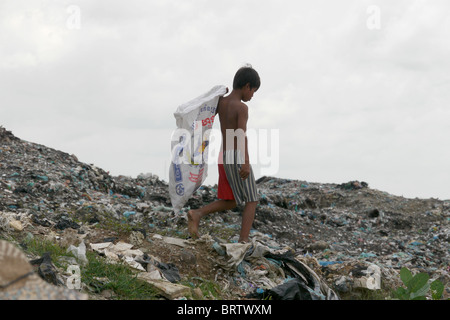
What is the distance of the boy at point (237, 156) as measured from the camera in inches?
209

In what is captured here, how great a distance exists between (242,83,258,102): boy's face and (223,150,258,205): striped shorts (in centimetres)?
62

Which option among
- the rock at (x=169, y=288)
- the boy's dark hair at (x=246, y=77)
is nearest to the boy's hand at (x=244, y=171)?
the boy's dark hair at (x=246, y=77)

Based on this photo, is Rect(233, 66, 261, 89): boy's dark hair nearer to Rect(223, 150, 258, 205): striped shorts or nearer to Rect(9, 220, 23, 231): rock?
Rect(223, 150, 258, 205): striped shorts

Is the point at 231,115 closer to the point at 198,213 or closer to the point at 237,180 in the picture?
the point at 237,180

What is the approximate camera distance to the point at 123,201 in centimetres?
834

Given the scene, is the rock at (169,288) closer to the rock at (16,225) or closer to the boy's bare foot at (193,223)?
the boy's bare foot at (193,223)

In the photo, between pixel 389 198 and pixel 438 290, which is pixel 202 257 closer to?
pixel 438 290

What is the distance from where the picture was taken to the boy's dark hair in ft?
17.8

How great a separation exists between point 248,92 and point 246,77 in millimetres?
168

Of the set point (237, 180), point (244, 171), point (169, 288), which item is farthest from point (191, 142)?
point (169, 288)

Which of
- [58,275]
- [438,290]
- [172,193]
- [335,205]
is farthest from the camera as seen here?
[335,205]

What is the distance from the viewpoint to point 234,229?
24.3ft
